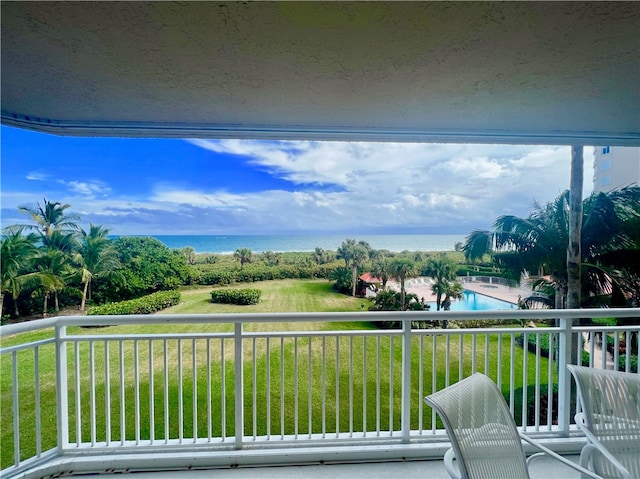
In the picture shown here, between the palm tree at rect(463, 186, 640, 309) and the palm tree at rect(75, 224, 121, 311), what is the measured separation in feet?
19.3

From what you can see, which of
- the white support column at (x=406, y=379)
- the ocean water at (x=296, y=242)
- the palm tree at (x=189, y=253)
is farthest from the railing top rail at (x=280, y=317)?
the palm tree at (x=189, y=253)

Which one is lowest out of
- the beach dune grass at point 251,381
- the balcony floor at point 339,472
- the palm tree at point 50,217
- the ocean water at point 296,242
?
the beach dune grass at point 251,381

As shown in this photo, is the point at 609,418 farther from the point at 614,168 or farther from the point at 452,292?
the point at 614,168

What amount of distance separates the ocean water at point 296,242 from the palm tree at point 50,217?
58.9 inches

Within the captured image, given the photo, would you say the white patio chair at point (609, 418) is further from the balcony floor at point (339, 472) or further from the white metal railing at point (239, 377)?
the balcony floor at point (339, 472)

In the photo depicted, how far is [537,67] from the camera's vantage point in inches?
63.7

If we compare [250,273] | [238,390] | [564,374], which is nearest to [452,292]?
[564,374]

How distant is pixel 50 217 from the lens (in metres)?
3.94

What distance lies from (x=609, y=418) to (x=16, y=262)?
5.71 meters

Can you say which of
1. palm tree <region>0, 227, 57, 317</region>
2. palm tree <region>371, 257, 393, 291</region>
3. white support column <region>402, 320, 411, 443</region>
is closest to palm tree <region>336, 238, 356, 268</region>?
palm tree <region>371, 257, 393, 291</region>

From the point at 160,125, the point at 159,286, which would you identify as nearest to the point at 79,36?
the point at 160,125

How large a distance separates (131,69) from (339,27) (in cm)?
119

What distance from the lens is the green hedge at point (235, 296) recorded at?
5078 millimetres

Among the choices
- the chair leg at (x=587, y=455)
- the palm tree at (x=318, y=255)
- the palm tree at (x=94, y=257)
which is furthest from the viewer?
the palm tree at (x=318, y=255)
